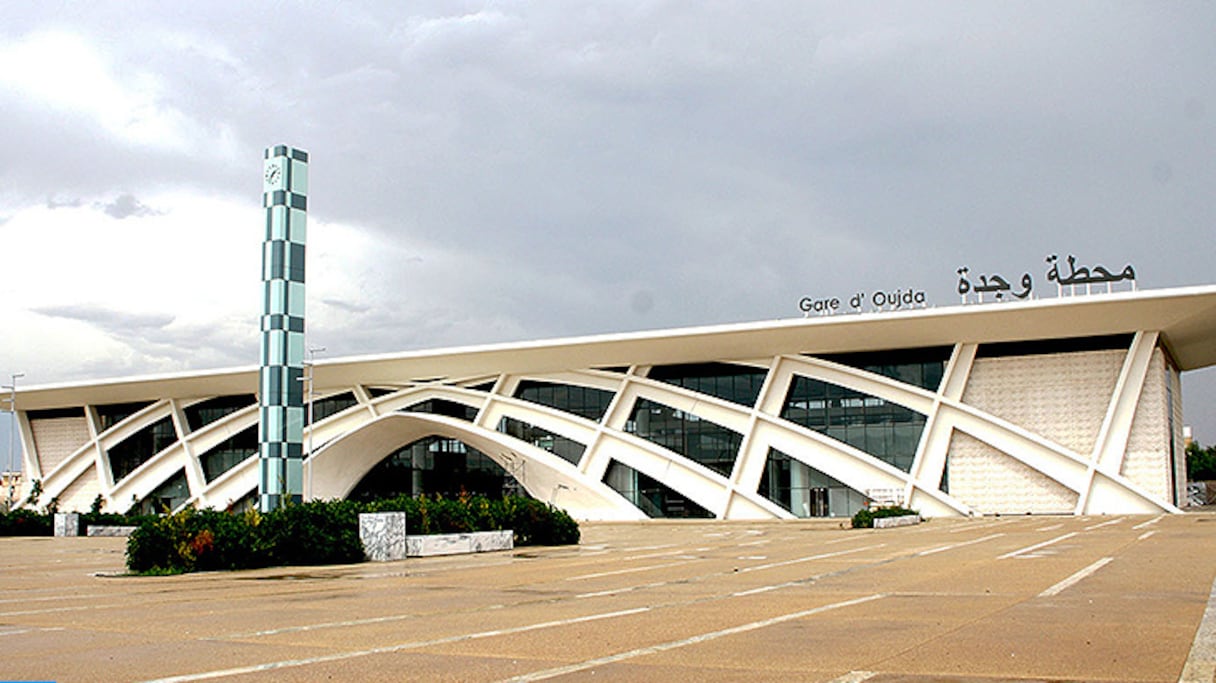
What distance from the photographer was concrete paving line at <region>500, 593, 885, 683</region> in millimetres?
7090

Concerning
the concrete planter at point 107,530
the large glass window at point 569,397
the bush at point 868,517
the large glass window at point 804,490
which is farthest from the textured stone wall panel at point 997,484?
the concrete planter at point 107,530

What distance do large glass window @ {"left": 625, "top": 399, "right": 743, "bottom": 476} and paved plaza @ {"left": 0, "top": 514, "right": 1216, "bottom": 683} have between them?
30897mm

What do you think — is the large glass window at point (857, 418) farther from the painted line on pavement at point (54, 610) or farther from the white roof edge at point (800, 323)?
the painted line on pavement at point (54, 610)

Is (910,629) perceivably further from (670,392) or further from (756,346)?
Result: (670,392)

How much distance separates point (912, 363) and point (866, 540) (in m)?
23.3

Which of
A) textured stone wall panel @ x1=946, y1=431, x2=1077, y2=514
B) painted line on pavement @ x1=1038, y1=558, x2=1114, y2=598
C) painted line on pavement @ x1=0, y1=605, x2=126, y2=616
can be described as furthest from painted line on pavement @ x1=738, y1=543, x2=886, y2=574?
textured stone wall panel @ x1=946, y1=431, x2=1077, y2=514

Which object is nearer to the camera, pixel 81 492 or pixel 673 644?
pixel 673 644

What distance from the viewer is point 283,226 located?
31.9 m

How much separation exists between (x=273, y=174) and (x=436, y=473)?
29.7 meters

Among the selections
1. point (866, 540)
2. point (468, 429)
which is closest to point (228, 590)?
point (866, 540)

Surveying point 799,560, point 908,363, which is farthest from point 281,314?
point 908,363

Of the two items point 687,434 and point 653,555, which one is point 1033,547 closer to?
point 653,555

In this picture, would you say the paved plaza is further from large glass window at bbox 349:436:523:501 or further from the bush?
large glass window at bbox 349:436:523:501

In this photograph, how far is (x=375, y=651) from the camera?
8.27m
